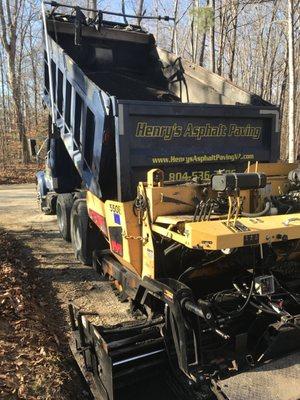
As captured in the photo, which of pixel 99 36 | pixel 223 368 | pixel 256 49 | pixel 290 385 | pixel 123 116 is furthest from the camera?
pixel 256 49

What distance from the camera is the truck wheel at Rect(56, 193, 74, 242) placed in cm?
757

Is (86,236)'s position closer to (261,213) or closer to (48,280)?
(48,280)

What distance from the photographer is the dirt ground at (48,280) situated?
3.60 m

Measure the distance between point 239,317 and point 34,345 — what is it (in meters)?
1.88

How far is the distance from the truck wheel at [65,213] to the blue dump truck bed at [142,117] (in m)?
1.21

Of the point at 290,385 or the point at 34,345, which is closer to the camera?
the point at 290,385

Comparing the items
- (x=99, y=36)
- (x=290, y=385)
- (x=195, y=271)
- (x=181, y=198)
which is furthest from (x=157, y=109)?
(x=99, y=36)

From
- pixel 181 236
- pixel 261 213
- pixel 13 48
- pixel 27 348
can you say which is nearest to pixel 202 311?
pixel 181 236

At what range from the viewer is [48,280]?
6.11m

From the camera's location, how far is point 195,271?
408 cm

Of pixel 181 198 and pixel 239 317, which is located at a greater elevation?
pixel 181 198

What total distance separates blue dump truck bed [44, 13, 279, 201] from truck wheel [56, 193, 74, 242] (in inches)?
47.7

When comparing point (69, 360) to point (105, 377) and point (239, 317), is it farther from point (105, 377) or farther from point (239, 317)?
point (239, 317)

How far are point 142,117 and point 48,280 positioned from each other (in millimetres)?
2868
